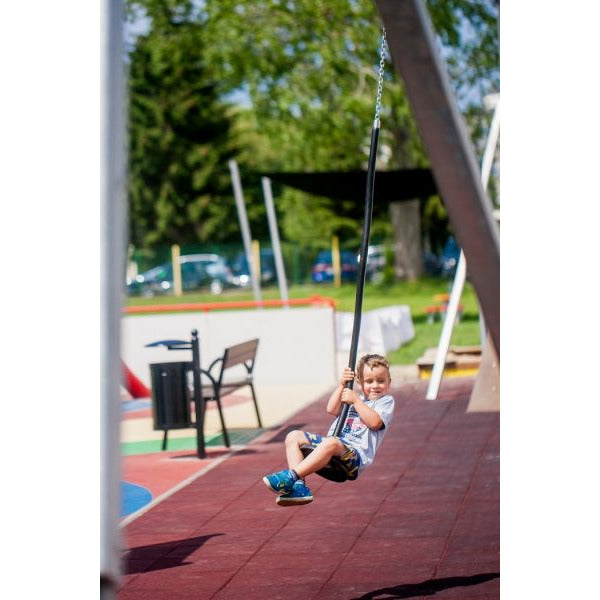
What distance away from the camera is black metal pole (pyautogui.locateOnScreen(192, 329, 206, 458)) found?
10703 mm

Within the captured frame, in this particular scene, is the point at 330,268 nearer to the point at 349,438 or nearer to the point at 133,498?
the point at 133,498

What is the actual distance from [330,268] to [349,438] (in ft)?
124

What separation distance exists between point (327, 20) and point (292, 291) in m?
12.7

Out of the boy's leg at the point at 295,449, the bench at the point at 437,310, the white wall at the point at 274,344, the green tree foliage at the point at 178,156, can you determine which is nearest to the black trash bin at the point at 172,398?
the white wall at the point at 274,344

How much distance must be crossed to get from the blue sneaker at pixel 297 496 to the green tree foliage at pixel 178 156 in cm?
4616

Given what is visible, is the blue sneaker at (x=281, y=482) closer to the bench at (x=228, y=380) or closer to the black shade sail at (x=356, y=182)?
the bench at (x=228, y=380)

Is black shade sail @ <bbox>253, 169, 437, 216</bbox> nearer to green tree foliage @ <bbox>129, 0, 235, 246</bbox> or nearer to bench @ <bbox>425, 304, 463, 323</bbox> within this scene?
bench @ <bbox>425, 304, 463, 323</bbox>

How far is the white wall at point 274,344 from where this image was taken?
16.3m

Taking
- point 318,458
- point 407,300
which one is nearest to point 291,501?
point 318,458

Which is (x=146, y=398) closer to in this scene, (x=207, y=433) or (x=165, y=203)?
(x=207, y=433)

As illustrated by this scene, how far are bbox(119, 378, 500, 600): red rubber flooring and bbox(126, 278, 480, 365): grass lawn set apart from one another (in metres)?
8.94

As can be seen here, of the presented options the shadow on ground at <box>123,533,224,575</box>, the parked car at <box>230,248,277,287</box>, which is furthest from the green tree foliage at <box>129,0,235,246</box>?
the shadow on ground at <box>123,533,224,575</box>
